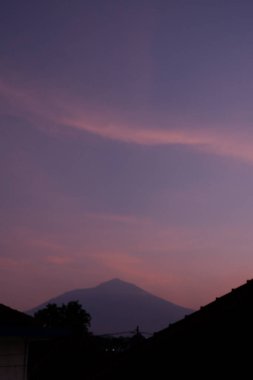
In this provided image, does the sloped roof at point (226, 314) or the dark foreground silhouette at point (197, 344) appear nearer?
the dark foreground silhouette at point (197, 344)

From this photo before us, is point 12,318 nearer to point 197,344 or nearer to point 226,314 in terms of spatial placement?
point 197,344

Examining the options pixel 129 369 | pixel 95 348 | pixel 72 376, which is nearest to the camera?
pixel 129 369

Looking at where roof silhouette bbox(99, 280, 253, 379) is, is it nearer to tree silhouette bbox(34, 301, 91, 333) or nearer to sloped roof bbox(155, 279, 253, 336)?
sloped roof bbox(155, 279, 253, 336)

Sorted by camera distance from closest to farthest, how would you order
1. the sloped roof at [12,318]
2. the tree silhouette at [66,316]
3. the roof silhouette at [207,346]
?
1. the roof silhouette at [207,346]
2. the sloped roof at [12,318]
3. the tree silhouette at [66,316]

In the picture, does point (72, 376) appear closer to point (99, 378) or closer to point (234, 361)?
point (99, 378)

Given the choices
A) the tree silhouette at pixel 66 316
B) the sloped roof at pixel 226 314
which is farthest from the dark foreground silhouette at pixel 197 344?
the tree silhouette at pixel 66 316

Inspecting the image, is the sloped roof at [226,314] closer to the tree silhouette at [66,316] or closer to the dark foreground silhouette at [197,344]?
the dark foreground silhouette at [197,344]

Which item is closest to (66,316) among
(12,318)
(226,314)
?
(12,318)

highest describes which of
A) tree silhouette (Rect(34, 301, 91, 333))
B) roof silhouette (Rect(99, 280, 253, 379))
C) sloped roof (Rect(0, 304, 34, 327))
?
tree silhouette (Rect(34, 301, 91, 333))

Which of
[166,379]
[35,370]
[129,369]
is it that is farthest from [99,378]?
[35,370]

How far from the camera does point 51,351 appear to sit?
32.9 metres

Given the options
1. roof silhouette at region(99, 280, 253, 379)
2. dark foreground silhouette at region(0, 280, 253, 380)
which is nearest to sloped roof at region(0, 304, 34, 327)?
dark foreground silhouette at region(0, 280, 253, 380)

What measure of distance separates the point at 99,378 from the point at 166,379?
92.6 inches

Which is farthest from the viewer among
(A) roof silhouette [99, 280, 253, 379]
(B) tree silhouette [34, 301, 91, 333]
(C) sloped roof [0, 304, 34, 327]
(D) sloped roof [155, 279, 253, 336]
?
(B) tree silhouette [34, 301, 91, 333]
